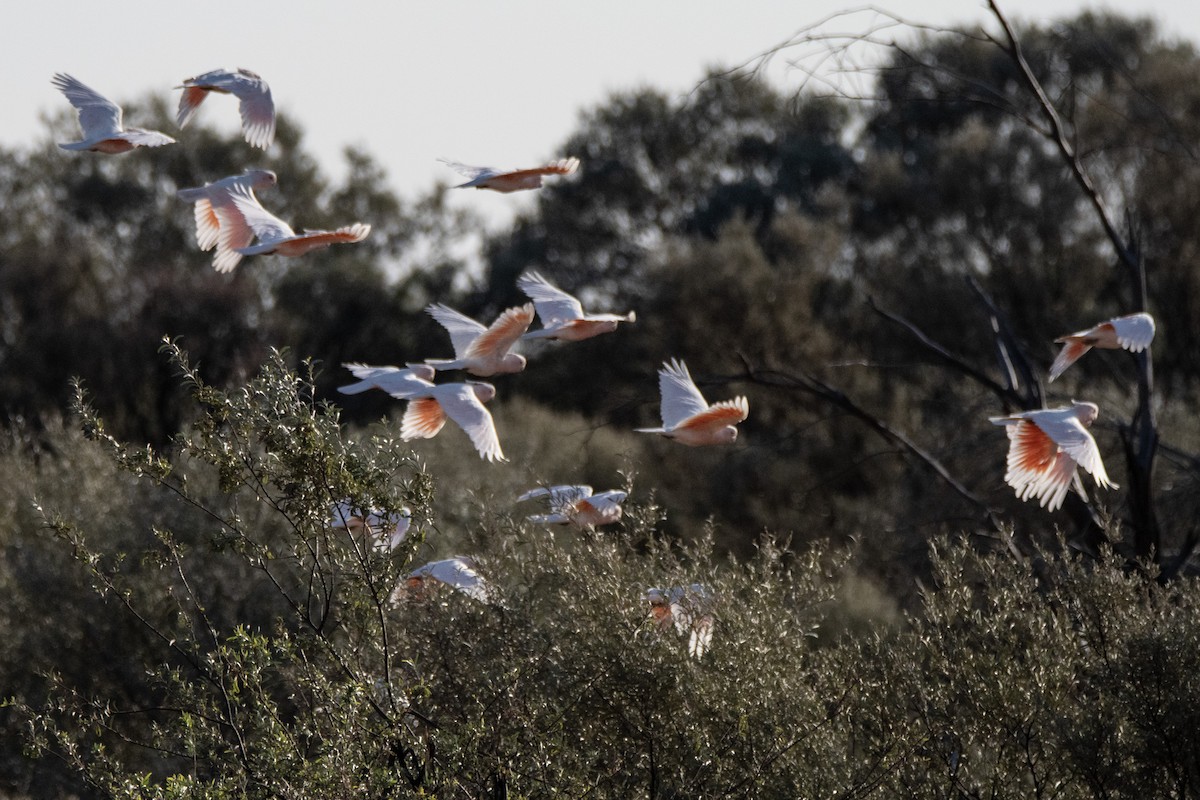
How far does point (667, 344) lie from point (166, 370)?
6.50 metres

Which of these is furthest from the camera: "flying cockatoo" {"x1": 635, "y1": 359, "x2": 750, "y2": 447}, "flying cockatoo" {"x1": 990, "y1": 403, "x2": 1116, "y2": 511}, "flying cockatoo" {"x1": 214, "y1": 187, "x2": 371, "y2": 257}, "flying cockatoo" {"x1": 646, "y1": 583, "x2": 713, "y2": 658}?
"flying cockatoo" {"x1": 635, "y1": 359, "x2": 750, "y2": 447}

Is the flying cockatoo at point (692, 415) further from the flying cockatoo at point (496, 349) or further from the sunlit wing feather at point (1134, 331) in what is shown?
the sunlit wing feather at point (1134, 331)

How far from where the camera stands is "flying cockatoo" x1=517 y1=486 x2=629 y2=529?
5.32m

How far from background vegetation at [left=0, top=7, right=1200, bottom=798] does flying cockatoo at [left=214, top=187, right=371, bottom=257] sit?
415mm

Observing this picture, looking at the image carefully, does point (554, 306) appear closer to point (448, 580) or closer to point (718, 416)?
point (718, 416)

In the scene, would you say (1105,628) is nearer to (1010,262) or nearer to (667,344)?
(667,344)

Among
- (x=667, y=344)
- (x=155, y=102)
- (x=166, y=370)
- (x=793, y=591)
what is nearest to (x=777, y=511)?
(x=667, y=344)

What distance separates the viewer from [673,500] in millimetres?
16844

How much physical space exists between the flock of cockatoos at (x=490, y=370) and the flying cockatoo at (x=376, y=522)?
0.08ft

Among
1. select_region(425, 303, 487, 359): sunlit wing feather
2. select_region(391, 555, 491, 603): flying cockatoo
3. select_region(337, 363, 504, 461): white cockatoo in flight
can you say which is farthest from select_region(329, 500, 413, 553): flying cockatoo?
select_region(425, 303, 487, 359): sunlit wing feather

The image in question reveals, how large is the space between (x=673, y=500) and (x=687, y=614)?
1184cm

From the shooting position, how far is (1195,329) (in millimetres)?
19844

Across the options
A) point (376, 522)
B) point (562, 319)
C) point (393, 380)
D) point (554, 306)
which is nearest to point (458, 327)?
point (554, 306)

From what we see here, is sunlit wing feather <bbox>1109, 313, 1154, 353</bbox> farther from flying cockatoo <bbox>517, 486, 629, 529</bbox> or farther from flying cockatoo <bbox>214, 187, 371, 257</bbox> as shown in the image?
flying cockatoo <bbox>214, 187, 371, 257</bbox>
